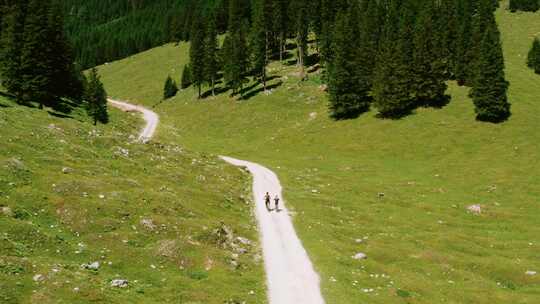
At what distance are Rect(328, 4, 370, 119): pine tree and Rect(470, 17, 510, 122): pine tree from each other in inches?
834

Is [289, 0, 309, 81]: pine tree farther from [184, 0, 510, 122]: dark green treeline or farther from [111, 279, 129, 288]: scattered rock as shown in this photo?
[111, 279, 129, 288]: scattered rock

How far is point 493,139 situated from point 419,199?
27438mm

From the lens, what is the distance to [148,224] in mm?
27125

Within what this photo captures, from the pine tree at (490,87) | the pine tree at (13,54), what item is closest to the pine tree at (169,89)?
the pine tree at (13,54)

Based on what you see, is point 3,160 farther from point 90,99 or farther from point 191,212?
point 90,99

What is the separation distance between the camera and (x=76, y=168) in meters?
34.2

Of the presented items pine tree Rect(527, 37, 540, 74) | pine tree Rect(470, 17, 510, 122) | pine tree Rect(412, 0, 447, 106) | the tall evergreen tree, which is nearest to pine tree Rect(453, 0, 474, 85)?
pine tree Rect(412, 0, 447, 106)

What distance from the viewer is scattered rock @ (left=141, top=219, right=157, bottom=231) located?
26812mm

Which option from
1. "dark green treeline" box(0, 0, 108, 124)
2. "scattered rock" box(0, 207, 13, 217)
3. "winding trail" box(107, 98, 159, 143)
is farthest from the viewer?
"winding trail" box(107, 98, 159, 143)

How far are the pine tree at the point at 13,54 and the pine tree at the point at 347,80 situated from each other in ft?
181

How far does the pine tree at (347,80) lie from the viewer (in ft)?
276

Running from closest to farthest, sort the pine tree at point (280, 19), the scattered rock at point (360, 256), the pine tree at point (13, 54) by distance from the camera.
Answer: the scattered rock at point (360, 256) < the pine tree at point (13, 54) < the pine tree at point (280, 19)

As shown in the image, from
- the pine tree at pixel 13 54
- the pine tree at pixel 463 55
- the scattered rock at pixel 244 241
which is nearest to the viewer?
the scattered rock at pixel 244 241

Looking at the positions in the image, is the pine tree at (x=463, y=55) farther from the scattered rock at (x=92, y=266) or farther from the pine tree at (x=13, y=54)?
the scattered rock at (x=92, y=266)
